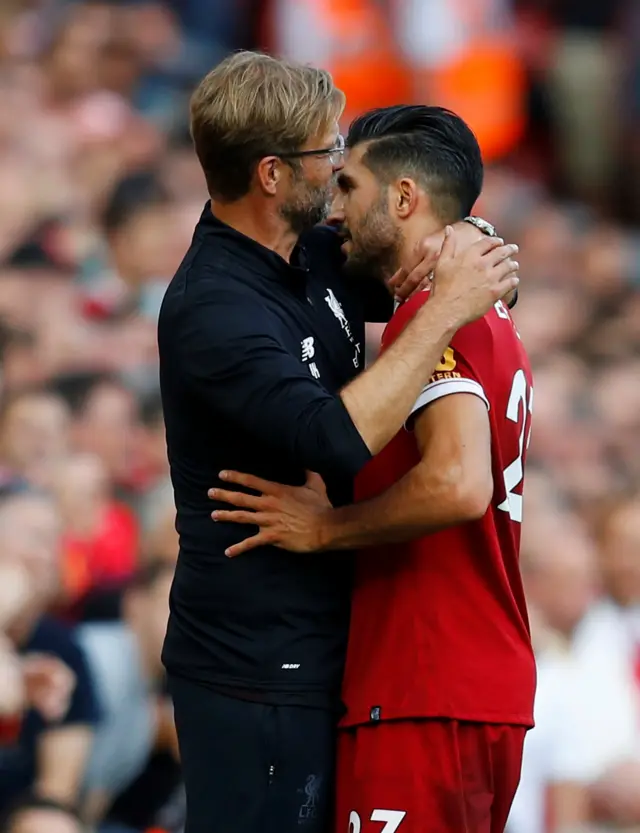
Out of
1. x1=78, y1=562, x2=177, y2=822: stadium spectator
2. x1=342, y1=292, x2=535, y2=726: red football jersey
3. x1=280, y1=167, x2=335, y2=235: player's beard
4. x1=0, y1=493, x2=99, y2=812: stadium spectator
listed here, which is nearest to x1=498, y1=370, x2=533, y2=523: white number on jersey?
x1=342, y1=292, x2=535, y2=726: red football jersey

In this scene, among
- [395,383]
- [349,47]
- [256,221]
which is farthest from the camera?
[349,47]

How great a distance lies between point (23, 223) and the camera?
6.84m

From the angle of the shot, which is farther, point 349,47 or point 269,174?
point 349,47

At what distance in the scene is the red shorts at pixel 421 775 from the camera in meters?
3.22

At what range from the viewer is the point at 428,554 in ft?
10.7

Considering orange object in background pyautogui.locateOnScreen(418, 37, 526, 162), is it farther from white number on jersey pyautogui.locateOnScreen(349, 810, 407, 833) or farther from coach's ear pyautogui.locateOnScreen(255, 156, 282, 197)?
white number on jersey pyautogui.locateOnScreen(349, 810, 407, 833)

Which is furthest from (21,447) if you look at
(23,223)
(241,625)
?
(241,625)

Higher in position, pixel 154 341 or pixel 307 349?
pixel 154 341

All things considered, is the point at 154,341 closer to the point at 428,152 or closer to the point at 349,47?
the point at 428,152

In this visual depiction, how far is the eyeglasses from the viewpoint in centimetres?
325

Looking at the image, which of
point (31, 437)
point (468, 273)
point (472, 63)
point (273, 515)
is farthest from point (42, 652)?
point (472, 63)

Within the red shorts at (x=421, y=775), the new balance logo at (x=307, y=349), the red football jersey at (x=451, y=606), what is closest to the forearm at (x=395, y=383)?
the red football jersey at (x=451, y=606)

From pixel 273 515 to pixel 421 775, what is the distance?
1.71 ft

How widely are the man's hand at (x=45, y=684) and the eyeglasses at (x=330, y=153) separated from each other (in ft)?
5.98
